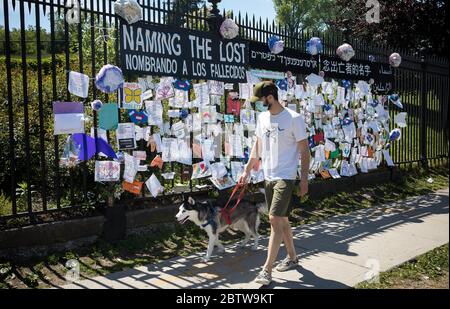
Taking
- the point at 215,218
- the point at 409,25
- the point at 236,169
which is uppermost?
the point at 409,25

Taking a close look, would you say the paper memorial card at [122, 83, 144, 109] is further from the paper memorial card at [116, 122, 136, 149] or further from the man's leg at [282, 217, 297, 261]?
the man's leg at [282, 217, 297, 261]

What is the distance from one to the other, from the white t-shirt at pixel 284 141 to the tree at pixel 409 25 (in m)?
7.68

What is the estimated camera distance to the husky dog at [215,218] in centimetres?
510

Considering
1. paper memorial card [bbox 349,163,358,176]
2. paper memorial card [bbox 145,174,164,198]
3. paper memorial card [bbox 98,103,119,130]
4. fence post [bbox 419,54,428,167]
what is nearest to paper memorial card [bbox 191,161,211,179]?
paper memorial card [bbox 145,174,164,198]

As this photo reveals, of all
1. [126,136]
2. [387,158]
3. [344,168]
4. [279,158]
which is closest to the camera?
[279,158]

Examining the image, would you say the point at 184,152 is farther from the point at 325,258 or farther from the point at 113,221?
the point at 325,258

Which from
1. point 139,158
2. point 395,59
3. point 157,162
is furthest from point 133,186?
point 395,59

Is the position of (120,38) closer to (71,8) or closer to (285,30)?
(71,8)

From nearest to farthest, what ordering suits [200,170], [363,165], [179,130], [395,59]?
[179,130] < [200,170] < [363,165] < [395,59]

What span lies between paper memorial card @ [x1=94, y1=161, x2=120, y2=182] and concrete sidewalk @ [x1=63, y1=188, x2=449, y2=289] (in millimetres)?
1270

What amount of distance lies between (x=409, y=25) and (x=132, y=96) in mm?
9907

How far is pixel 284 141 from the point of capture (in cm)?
439

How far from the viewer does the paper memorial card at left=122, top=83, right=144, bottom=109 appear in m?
5.63

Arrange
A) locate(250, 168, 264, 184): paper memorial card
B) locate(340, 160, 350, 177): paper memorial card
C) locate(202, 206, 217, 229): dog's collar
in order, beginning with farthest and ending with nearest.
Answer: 1. locate(340, 160, 350, 177): paper memorial card
2. locate(250, 168, 264, 184): paper memorial card
3. locate(202, 206, 217, 229): dog's collar
